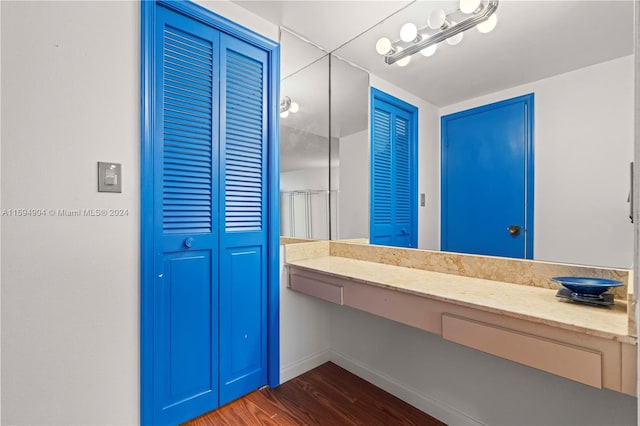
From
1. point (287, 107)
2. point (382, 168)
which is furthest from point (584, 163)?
point (287, 107)

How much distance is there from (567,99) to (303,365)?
2098 mm

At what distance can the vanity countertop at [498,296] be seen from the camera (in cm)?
90

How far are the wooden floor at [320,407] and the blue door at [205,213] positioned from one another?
0.30 feet

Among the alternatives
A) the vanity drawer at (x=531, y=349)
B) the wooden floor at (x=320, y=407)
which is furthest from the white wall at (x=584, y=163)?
the wooden floor at (x=320, y=407)

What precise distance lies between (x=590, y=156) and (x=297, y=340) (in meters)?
1.88

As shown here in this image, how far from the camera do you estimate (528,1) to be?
130 centimetres

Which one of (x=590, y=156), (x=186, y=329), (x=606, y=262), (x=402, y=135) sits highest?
(x=402, y=135)

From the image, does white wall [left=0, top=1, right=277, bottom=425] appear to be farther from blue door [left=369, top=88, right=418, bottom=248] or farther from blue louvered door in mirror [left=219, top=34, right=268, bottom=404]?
blue door [left=369, top=88, right=418, bottom=248]

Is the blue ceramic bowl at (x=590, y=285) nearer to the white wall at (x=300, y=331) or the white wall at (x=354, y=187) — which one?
the white wall at (x=354, y=187)

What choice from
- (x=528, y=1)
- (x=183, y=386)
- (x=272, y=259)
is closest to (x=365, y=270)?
(x=272, y=259)

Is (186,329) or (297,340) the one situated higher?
(186,329)

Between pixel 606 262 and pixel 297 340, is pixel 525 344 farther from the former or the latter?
pixel 297 340

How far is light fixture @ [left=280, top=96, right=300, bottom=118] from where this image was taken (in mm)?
1966

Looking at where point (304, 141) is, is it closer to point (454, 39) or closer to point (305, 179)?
point (305, 179)
